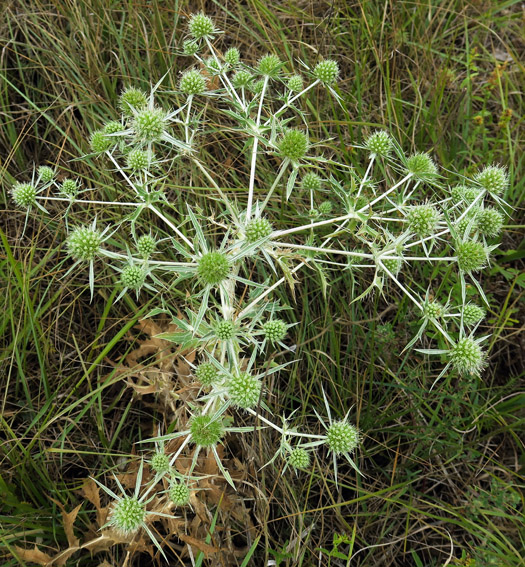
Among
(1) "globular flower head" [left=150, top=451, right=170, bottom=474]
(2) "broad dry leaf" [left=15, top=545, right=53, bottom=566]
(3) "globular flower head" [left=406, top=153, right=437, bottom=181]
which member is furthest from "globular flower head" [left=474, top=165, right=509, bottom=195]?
→ (2) "broad dry leaf" [left=15, top=545, right=53, bottom=566]

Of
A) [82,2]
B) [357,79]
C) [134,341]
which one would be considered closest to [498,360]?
[357,79]

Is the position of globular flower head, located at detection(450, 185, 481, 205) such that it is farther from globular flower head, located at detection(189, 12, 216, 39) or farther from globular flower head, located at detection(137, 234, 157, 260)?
globular flower head, located at detection(189, 12, 216, 39)

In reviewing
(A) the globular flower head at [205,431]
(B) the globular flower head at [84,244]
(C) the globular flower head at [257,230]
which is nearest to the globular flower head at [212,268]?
(C) the globular flower head at [257,230]

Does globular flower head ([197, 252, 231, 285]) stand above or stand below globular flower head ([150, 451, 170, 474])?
above

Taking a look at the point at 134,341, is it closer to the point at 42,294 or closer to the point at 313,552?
the point at 42,294

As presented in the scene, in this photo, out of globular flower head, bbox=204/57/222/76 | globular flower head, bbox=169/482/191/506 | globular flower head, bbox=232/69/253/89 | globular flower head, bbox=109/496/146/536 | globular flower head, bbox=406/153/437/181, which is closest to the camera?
globular flower head, bbox=109/496/146/536
